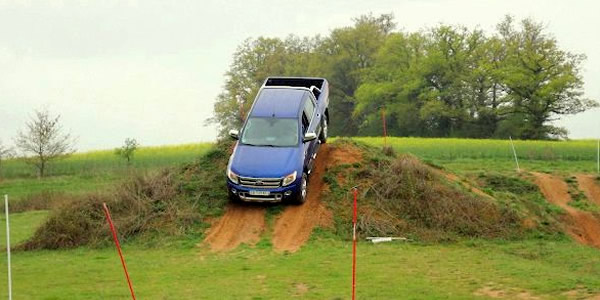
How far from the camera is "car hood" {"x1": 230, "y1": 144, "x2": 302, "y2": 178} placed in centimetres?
2223

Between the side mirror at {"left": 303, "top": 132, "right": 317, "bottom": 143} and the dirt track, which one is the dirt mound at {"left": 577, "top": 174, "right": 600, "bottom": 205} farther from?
the side mirror at {"left": 303, "top": 132, "right": 317, "bottom": 143}

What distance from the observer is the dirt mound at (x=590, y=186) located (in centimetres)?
3003

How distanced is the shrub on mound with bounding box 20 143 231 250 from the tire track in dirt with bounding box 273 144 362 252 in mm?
2065

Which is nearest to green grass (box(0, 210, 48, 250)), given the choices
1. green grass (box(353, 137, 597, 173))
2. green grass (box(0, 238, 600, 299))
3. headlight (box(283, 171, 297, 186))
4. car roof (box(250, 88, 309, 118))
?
green grass (box(0, 238, 600, 299))

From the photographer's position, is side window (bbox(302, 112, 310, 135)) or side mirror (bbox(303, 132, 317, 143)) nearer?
side mirror (bbox(303, 132, 317, 143))

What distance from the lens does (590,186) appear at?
102 feet

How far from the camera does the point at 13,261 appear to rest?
21.3 meters

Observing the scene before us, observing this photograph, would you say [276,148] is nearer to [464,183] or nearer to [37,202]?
[464,183]

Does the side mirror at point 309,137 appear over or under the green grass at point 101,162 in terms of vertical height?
over

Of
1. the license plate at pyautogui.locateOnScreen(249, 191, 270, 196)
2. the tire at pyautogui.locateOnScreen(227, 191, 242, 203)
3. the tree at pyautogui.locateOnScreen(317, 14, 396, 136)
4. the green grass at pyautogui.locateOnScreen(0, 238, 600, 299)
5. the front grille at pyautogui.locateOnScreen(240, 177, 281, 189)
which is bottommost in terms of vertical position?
the green grass at pyautogui.locateOnScreen(0, 238, 600, 299)

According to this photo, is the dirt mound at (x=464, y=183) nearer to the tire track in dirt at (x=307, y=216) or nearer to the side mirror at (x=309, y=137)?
the tire track in dirt at (x=307, y=216)

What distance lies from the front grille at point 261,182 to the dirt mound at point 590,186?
13.2m

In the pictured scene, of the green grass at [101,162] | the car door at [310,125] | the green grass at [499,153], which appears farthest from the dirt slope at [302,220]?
the green grass at [101,162]

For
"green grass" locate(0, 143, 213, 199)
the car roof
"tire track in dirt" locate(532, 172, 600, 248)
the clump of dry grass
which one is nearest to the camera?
the car roof
